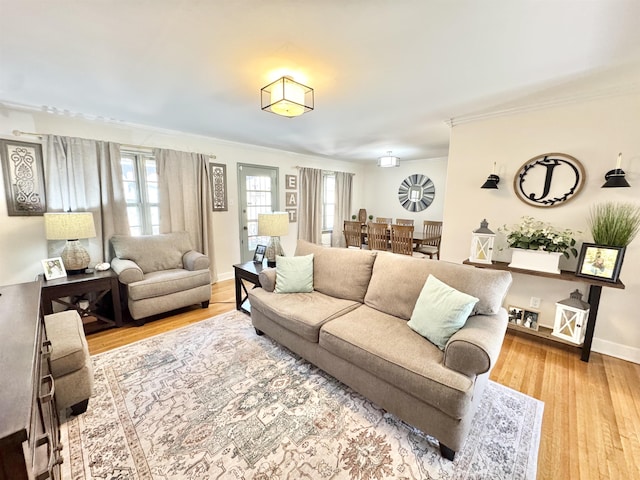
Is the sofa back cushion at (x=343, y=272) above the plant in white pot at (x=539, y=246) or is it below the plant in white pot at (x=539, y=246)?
below

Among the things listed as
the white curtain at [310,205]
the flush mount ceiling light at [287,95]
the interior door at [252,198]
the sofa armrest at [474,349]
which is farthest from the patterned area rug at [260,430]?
the white curtain at [310,205]

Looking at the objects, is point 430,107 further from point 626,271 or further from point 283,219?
point 626,271

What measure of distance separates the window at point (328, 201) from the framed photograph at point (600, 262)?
14.5 ft

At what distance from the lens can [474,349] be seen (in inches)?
52.8

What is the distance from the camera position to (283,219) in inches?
119

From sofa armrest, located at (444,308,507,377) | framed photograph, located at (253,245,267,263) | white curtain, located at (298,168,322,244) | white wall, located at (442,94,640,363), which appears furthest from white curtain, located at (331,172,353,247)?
sofa armrest, located at (444,308,507,377)

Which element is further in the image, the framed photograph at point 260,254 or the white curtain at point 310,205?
the white curtain at point 310,205

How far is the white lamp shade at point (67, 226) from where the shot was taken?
2537 millimetres

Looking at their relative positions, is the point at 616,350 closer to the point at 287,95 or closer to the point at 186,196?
the point at 287,95

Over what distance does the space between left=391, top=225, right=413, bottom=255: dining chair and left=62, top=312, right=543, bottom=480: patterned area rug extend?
2159 millimetres

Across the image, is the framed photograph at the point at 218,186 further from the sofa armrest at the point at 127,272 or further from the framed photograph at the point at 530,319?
the framed photograph at the point at 530,319

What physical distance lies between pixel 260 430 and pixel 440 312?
129 centimetres

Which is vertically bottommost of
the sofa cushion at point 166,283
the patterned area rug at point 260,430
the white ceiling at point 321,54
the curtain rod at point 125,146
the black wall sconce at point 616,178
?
the patterned area rug at point 260,430

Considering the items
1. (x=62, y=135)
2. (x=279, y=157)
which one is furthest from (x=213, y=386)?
(x=279, y=157)
